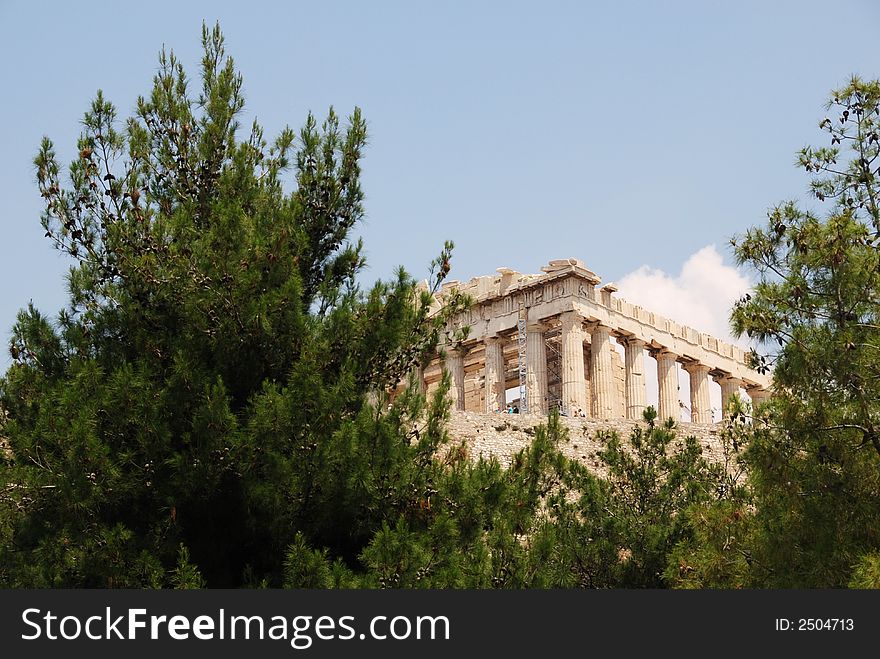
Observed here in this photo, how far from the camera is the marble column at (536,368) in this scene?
109 feet

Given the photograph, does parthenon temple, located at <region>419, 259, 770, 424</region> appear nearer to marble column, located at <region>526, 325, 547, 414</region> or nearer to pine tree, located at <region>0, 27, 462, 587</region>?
marble column, located at <region>526, 325, 547, 414</region>

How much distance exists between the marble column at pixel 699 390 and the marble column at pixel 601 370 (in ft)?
14.4

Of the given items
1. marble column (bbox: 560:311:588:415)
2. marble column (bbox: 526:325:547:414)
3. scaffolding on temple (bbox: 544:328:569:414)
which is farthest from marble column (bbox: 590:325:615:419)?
marble column (bbox: 526:325:547:414)

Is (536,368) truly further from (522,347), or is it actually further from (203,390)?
(203,390)

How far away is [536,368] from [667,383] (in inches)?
198

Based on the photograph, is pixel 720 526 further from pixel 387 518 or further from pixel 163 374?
pixel 163 374

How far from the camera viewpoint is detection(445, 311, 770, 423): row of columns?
3322 centimetres

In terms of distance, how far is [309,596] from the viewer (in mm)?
7414

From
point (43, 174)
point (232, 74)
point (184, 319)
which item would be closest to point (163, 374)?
point (184, 319)

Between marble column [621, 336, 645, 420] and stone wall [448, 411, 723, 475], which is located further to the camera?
marble column [621, 336, 645, 420]

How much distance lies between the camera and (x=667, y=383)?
1449 inches

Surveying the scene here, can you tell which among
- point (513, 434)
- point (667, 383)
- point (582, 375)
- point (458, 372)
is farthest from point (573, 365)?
point (513, 434)

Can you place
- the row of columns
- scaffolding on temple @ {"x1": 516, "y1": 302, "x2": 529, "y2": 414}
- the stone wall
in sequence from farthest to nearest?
scaffolding on temple @ {"x1": 516, "y1": 302, "x2": 529, "y2": 414} < the row of columns < the stone wall

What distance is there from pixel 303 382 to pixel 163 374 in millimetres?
1298
